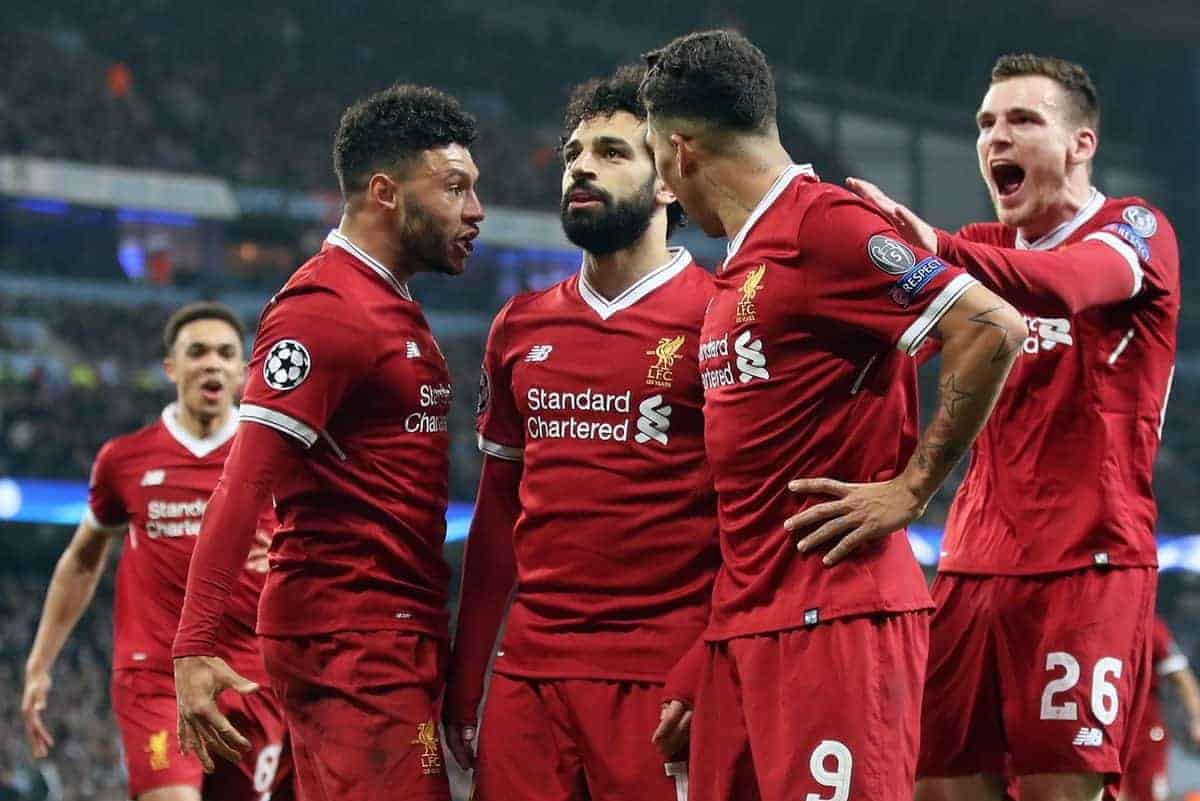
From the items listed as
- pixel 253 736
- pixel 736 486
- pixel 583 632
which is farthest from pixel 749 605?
pixel 253 736

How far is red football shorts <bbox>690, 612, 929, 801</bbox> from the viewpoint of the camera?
3.58m

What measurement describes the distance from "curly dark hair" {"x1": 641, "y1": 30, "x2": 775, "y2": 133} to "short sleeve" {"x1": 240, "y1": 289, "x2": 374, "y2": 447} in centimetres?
117

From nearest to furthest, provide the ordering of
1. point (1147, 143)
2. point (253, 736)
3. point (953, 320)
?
point (953, 320)
point (253, 736)
point (1147, 143)

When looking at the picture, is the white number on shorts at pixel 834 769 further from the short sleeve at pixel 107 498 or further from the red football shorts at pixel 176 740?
the short sleeve at pixel 107 498

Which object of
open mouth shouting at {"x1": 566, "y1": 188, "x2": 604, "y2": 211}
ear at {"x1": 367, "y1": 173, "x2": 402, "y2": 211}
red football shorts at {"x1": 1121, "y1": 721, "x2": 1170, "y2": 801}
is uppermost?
ear at {"x1": 367, "y1": 173, "x2": 402, "y2": 211}

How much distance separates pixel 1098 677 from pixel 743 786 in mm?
1314

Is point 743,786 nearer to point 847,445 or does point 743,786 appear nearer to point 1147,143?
point 847,445

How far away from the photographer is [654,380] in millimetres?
4504

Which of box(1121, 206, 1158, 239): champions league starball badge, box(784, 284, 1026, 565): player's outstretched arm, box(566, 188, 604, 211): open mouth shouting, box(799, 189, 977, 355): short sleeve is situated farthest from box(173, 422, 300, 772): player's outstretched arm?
box(1121, 206, 1158, 239): champions league starball badge

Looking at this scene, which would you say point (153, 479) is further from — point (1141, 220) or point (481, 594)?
point (1141, 220)

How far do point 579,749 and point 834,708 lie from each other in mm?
1021

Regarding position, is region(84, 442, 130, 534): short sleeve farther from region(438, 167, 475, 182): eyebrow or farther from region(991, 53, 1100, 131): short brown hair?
region(991, 53, 1100, 131): short brown hair

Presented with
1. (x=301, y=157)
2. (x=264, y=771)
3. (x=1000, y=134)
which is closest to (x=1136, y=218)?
(x=1000, y=134)

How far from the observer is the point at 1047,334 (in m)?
4.58
